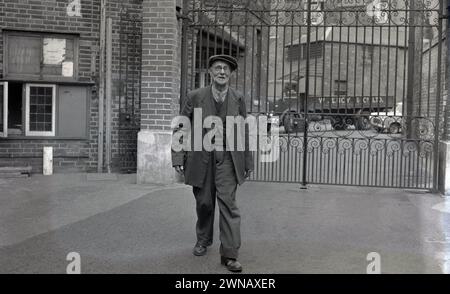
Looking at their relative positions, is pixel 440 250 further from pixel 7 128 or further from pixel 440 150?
pixel 7 128

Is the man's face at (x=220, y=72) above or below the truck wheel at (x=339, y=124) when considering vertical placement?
above

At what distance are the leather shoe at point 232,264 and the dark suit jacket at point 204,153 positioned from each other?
0.74 m

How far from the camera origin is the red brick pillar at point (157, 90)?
938cm

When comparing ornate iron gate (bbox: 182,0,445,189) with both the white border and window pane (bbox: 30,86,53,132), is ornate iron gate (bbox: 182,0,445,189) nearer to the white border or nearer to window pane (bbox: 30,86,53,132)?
the white border

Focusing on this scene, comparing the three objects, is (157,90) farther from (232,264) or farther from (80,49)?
(232,264)

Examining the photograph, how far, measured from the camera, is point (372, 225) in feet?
22.3

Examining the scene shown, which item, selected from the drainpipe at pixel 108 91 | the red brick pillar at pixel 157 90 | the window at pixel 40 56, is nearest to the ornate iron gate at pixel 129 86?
the drainpipe at pixel 108 91

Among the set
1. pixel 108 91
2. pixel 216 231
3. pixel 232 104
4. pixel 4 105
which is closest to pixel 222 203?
pixel 232 104

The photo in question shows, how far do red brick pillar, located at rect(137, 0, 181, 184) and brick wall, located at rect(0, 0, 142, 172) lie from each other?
153 cm

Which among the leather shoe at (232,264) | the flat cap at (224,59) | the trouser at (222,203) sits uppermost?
the flat cap at (224,59)

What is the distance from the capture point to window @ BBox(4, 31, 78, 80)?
10.4 metres

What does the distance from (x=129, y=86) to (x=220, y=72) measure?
6142 mm

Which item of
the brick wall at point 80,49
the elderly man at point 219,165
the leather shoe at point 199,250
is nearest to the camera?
the elderly man at point 219,165

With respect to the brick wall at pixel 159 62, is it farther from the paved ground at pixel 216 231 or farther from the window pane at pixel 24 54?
the window pane at pixel 24 54
